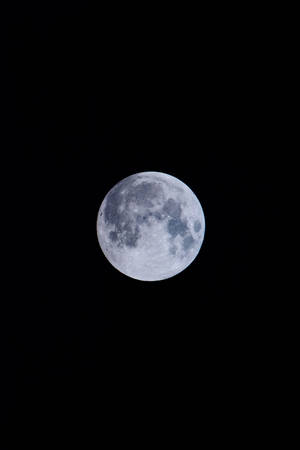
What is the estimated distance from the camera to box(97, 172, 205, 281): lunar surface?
3.93m

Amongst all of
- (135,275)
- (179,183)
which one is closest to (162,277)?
(135,275)

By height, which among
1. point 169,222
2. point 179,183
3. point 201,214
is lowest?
point 169,222

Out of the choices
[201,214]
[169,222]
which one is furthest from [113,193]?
[201,214]

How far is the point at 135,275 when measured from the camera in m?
4.28

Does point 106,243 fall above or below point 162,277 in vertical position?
above

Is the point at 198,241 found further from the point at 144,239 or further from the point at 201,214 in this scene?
the point at 144,239

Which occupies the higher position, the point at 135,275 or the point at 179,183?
the point at 179,183

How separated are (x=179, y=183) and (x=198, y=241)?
0.83 m

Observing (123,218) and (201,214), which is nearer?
(123,218)

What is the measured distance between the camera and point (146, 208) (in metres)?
3.94

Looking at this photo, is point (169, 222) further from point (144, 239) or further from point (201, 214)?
point (201, 214)

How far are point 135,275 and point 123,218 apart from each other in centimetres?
80

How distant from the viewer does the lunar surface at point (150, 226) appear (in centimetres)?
393

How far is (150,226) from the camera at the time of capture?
12.8ft
